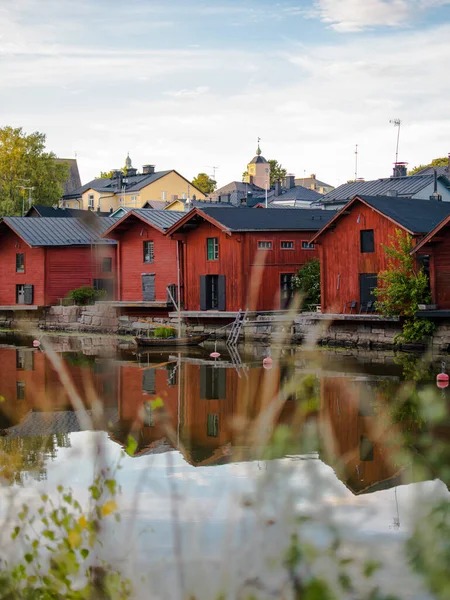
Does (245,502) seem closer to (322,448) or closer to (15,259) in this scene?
(322,448)

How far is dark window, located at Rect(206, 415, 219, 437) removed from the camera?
17.3 m

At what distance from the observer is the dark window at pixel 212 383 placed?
901 inches

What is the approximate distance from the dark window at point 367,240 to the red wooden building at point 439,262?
3.66 metres

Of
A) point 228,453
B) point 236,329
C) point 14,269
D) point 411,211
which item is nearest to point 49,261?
point 14,269

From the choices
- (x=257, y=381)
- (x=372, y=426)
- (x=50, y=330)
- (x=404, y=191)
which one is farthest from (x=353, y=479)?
(x=404, y=191)

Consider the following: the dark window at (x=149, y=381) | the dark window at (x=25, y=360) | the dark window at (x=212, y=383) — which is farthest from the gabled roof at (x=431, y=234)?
the dark window at (x=25, y=360)

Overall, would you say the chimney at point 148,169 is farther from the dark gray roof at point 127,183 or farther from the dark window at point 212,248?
the dark window at point 212,248

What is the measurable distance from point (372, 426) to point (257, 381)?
7.26m

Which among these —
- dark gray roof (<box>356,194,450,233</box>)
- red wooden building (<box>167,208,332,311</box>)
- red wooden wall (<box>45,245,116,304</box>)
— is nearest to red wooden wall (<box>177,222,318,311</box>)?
red wooden building (<box>167,208,332,311</box>)

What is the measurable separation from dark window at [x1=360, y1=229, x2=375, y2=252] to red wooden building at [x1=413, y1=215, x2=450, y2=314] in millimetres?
3657

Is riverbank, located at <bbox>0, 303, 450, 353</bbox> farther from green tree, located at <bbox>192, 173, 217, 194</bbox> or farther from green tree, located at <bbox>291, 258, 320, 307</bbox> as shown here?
green tree, located at <bbox>192, 173, 217, 194</bbox>

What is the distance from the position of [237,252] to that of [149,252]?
6824mm

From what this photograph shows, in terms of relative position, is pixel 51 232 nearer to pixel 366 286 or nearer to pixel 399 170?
pixel 366 286

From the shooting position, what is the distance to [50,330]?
45.7m
